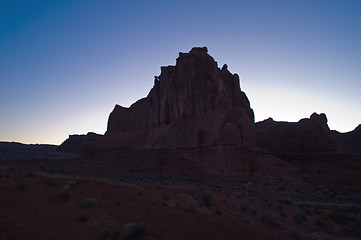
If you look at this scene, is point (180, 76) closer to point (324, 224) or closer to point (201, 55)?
point (201, 55)

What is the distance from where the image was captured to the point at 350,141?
6469cm

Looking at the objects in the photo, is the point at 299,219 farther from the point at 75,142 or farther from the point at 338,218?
the point at 75,142

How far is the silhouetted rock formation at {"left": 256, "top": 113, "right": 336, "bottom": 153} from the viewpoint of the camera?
43406 mm

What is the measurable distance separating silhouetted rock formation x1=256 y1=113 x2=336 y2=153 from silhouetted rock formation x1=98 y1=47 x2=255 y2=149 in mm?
4567

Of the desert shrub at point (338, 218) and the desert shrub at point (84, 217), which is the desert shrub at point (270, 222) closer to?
the desert shrub at point (338, 218)

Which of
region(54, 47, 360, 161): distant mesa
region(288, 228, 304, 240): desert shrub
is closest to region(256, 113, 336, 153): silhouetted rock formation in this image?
region(54, 47, 360, 161): distant mesa

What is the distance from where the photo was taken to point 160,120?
169 ft

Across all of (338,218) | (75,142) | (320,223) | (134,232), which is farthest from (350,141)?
(75,142)

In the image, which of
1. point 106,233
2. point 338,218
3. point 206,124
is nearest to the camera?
point 106,233

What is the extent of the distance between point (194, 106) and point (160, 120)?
10.6m

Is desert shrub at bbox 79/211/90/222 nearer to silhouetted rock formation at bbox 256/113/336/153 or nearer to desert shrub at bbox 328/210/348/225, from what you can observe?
desert shrub at bbox 328/210/348/225

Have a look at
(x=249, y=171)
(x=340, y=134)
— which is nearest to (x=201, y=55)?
(x=249, y=171)

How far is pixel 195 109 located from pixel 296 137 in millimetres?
18421

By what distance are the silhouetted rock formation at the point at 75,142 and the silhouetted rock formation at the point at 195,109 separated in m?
40.4
